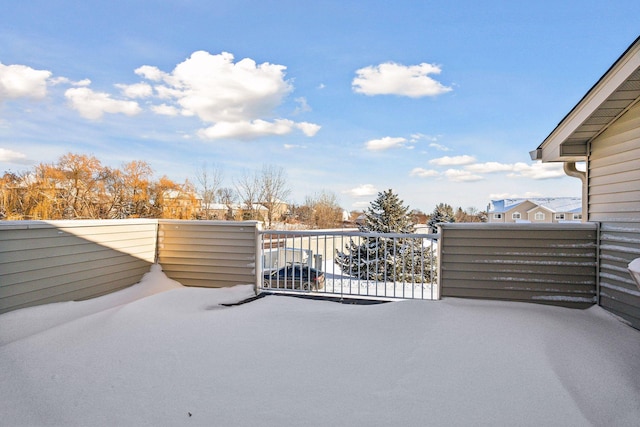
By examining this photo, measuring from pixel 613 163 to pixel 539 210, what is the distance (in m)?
27.0

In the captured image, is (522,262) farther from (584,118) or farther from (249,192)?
(249,192)

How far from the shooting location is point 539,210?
87.5ft

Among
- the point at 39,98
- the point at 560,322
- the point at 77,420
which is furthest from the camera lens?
the point at 39,98

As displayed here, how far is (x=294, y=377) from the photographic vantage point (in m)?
2.21

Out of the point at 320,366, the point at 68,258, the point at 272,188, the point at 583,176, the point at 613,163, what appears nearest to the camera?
the point at 320,366

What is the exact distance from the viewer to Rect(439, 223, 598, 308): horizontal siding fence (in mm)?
3770

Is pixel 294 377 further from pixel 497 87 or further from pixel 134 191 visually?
pixel 134 191

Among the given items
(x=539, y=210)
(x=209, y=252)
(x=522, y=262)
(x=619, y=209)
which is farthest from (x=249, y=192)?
(x=539, y=210)

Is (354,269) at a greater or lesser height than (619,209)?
lesser

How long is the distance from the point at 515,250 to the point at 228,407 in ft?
11.5

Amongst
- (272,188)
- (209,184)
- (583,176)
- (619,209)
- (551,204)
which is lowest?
(619,209)

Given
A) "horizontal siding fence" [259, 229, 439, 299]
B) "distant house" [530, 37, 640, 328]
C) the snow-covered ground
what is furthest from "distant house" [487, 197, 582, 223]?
the snow-covered ground

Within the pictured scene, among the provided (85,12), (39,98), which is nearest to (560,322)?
(85,12)

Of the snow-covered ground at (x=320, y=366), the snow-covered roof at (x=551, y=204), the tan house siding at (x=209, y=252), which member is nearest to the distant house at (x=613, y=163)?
the snow-covered ground at (x=320, y=366)
